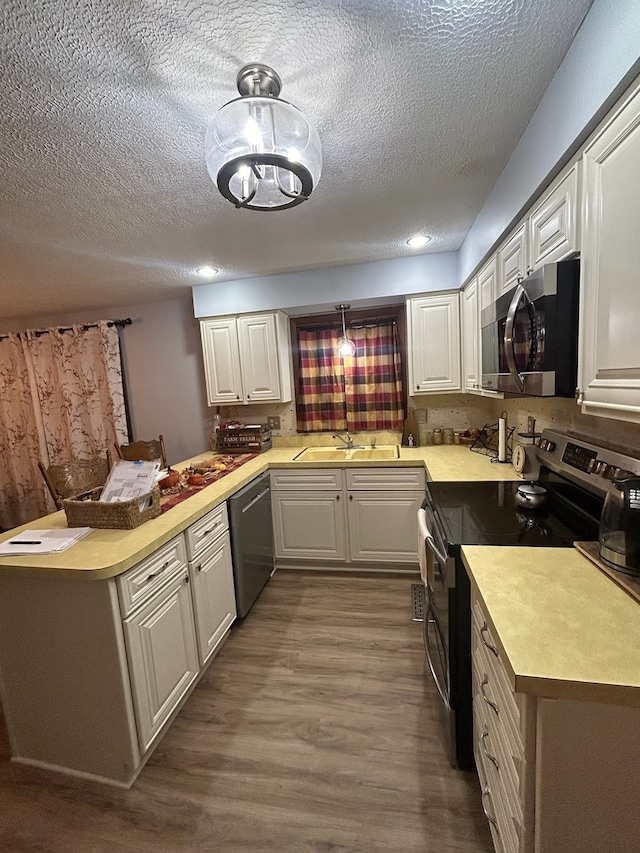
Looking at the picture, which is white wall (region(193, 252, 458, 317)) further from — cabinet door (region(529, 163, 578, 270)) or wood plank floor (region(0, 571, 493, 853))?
wood plank floor (region(0, 571, 493, 853))

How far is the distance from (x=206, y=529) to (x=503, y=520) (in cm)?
144

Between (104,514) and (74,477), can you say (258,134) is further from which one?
(74,477)

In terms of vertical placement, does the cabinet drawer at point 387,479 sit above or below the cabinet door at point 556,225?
below

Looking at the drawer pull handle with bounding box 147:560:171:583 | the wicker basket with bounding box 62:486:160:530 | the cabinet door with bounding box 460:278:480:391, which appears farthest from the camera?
the cabinet door with bounding box 460:278:480:391

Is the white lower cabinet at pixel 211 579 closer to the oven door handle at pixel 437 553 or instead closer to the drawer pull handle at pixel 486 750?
the oven door handle at pixel 437 553

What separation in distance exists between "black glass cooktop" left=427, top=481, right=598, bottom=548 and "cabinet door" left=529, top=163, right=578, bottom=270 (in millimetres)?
972

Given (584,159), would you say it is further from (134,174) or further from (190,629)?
(190,629)

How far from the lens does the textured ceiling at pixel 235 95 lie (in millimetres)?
893

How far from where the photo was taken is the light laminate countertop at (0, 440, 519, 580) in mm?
1273

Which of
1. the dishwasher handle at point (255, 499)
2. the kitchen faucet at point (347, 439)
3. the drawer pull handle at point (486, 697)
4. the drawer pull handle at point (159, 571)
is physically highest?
the kitchen faucet at point (347, 439)

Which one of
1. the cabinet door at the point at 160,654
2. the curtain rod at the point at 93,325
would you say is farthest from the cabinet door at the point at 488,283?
the curtain rod at the point at 93,325

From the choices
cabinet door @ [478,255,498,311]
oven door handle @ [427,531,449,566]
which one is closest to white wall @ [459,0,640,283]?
cabinet door @ [478,255,498,311]

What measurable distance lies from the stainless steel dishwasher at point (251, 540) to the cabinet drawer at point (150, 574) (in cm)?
53

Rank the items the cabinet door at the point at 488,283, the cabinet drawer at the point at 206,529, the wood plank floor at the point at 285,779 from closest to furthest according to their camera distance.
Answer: the wood plank floor at the point at 285,779 → the cabinet drawer at the point at 206,529 → the cabinet door at the point at 488,283
